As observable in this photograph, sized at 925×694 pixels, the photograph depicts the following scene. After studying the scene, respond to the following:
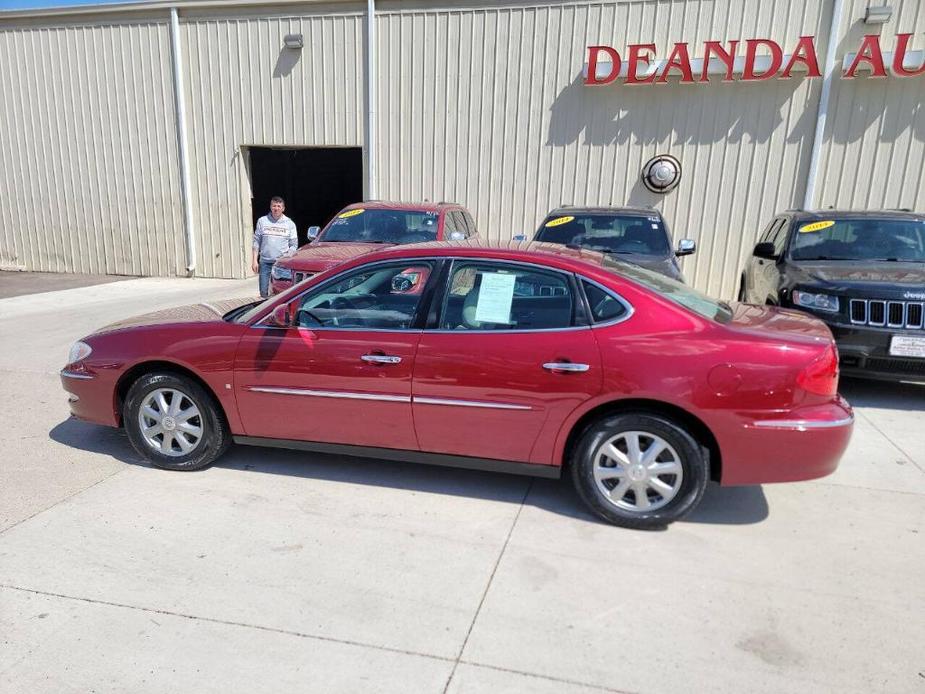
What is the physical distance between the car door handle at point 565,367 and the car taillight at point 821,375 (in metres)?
1.08

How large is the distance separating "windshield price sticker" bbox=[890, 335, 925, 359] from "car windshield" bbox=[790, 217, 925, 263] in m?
1.51

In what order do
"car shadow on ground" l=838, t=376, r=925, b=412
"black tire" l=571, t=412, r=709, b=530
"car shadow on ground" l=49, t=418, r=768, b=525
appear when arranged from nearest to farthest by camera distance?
1. "black tire" l=571, t=412, r=709, b=530
2. "car shadow on ground" l=49, t=418, r=768, b=525
3. "car shadow on ground" l=838, t=376, r=925, b=412

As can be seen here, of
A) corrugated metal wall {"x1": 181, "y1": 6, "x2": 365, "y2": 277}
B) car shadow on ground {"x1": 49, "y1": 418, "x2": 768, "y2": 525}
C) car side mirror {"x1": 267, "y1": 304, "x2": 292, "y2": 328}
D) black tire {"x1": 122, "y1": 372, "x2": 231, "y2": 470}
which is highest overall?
corrugated metal wall {"x1": 181, "y1": 6, "x2": 365, "y2": 277}

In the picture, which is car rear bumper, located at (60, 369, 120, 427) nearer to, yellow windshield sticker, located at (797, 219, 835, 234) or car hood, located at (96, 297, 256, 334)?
car hood, located at (96, 297, 256, 334)

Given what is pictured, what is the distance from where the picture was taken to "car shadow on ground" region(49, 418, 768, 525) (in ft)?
12.8

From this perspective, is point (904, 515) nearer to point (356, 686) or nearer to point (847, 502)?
point (847, 502)

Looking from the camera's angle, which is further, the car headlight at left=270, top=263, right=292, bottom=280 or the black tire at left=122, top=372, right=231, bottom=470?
the car headlight at left=270, top=263, right=292, bottom=280

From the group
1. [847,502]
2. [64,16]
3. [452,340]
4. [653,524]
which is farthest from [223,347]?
[64,16]

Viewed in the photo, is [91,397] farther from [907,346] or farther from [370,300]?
[907,346]

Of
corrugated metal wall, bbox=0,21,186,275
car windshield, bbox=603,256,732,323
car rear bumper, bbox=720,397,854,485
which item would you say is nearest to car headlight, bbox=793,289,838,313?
car windshield, bbox=603,256,732,323

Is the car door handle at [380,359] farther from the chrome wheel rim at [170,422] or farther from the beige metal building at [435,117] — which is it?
the beige metal building at [435,117]

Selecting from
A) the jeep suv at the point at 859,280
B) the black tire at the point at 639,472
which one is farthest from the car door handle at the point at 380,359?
the jeep suv at the point at 859,280

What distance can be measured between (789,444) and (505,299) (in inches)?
65.9

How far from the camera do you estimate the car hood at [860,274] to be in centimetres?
562
